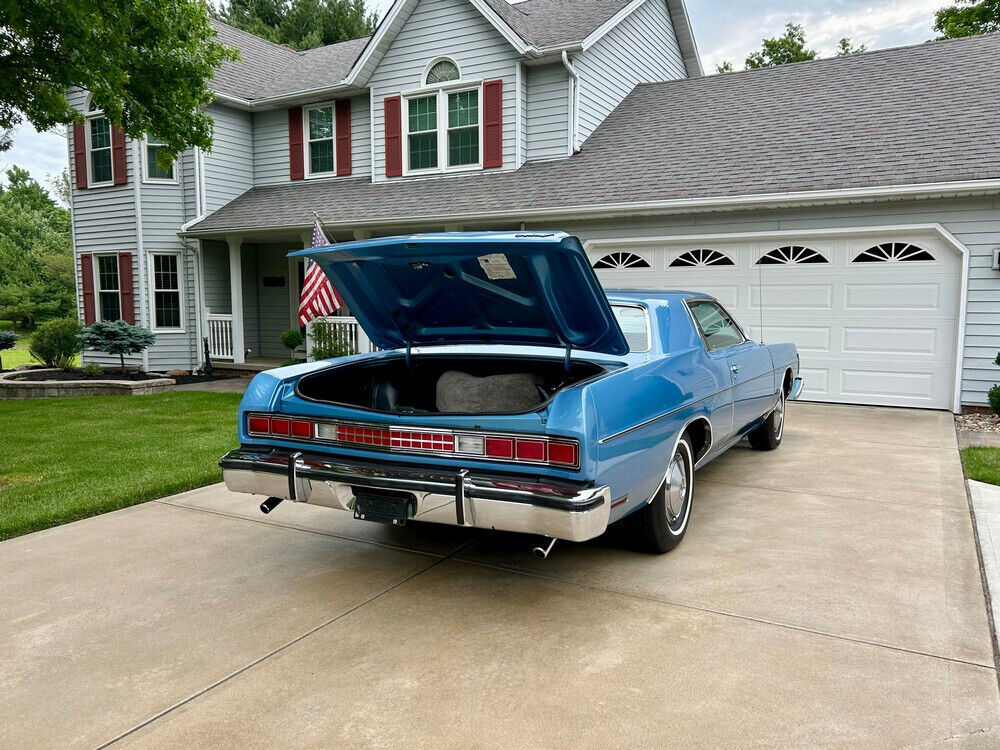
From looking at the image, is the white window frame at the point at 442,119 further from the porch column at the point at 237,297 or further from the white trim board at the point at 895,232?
the white trim board at the point at 895,232

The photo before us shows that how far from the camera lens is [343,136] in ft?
48.3

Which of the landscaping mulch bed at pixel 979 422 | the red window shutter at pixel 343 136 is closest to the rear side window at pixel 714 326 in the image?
the landscaping mulch bed at pixel 979 422

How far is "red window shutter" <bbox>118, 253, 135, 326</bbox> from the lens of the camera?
1509cm

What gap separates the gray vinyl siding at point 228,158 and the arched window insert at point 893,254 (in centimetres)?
1219

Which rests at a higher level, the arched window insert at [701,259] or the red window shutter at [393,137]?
the red window shutter at [393,137]

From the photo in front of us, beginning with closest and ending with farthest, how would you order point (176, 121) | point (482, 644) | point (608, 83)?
point (482, 644) → point (176, 121) → point (608, 83)

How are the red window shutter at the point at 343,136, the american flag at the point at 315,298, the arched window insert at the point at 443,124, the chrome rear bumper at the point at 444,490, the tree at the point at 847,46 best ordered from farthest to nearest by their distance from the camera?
the tree at the point at 847,46, the red window shutter at the point at 343,136, the arched window insert at the point at 443,124, the american flag at the point at 315,298, the chrome rear bumper at the point at 444,490

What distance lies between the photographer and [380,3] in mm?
34875

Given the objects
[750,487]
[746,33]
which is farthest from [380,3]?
[750,487]

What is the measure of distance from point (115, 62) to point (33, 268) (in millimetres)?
37120

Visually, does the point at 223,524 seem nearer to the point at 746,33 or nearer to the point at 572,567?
the point at 572,567

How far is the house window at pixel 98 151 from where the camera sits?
15.2 metres

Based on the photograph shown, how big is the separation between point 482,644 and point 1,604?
95.3 inches

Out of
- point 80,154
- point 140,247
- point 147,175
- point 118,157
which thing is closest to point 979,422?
point 140,247
